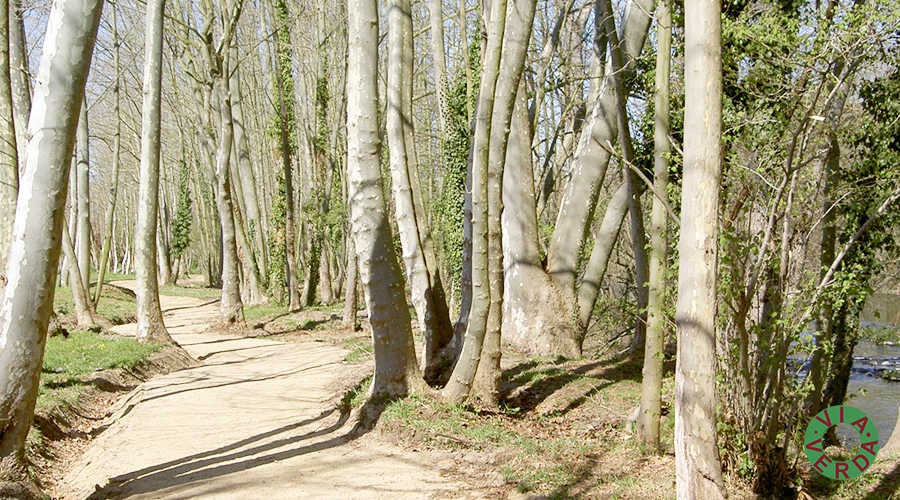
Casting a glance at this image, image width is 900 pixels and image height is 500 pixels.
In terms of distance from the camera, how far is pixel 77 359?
1072 cm

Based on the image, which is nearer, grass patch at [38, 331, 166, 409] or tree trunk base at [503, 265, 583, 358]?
grass patch at [38, 331, 166, 409]

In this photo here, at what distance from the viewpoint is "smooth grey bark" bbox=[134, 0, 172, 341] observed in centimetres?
1304

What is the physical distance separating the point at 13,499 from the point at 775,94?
321 inches

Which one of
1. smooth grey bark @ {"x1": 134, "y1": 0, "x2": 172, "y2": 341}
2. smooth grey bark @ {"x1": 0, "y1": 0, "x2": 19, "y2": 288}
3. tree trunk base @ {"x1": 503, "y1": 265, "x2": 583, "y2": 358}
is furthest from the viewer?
smooth grey bark @ {"x1": 134, "y1": 0, "x2": 172, "y2": 341}

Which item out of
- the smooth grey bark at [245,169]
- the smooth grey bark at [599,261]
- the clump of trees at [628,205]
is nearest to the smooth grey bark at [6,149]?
the clump of trees at [628,205]

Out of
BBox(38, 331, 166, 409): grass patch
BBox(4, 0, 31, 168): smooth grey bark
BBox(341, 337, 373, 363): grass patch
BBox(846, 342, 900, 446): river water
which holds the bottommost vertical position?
BBox(846, 342, 900, 446): river water

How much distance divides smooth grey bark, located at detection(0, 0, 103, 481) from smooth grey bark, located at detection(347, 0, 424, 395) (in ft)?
9.74

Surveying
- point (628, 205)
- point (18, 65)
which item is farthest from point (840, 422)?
point (18, 65)

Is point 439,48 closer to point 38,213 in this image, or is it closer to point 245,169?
point 38,213

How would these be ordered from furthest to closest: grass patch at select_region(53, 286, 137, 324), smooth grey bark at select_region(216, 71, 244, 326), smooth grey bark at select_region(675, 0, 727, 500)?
grass patch at select_region(53, 286, 137, 324), smooth grey bark at select_region(216, 71, 244, 326), smooth grey bark at select_region(675, 0, 727, 500)

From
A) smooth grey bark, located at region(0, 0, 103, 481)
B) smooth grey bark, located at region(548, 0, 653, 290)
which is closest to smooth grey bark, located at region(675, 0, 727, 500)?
smooth grey bark, located at region(0, 0, 103, 481)

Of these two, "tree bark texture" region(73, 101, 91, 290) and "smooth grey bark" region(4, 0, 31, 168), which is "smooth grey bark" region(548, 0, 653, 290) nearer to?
"smooth grey bark" region(4, 0, 31, 168)

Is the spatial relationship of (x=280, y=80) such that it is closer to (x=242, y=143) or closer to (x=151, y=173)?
(x=242, y=143)

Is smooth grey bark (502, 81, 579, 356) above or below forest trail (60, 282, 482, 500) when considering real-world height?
above
